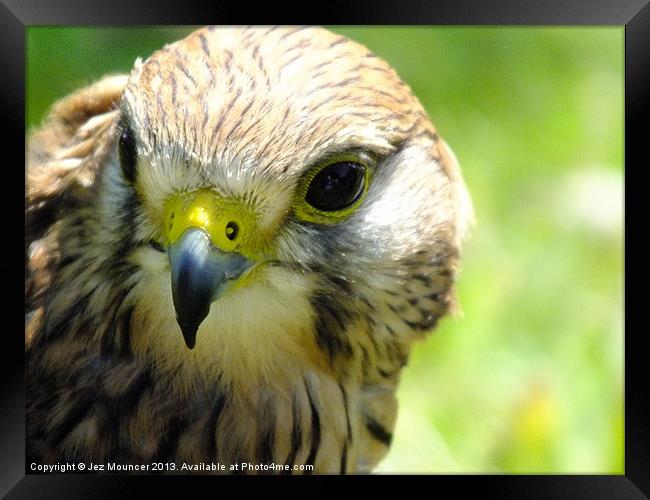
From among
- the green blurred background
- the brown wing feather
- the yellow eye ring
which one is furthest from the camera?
the green blurred background

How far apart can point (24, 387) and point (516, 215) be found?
1.59 meters

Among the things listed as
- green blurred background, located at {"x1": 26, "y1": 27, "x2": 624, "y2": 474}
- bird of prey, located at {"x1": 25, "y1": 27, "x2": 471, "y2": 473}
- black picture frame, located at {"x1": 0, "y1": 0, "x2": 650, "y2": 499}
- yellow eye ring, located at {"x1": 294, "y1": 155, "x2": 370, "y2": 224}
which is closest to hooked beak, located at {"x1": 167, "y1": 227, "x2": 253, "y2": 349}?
bird of prey, located at {"x1": 25, "y1": 27, "x2": 471, "y2": 473}

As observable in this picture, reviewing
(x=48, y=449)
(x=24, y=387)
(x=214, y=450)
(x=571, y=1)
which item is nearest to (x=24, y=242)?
(x=24, y=387)

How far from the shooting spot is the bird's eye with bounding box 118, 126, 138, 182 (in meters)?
2.01

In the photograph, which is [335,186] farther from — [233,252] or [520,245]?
[520,245]

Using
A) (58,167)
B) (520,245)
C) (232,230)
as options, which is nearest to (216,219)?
(232,230)

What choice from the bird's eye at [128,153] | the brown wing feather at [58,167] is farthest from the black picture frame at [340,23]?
the bird's eye at [128,153]

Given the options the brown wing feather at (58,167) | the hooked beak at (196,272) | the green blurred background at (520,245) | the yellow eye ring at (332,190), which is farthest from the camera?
the green blurred background at (520,245)

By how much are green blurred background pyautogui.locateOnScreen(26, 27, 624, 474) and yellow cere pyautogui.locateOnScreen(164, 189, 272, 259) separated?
0.53m

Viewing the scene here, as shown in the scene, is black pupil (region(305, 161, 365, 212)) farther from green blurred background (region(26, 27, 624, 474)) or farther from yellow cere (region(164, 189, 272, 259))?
green blurred background (region(26, 27, 624, 474))

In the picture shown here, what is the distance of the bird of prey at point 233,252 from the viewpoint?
6.40ft

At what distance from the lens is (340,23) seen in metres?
2.23

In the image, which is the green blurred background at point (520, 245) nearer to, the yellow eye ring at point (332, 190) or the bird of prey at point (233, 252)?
the bird of prey at point (233, 252)

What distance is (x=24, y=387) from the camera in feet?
7.38
